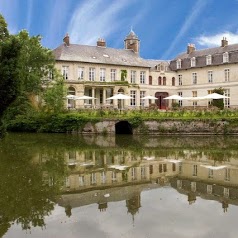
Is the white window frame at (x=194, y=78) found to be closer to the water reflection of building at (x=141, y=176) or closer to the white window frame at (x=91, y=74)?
the white window frame at (x=91, y=74)

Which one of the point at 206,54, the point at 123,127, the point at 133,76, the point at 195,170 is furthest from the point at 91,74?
the point at 195,170

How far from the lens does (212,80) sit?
156 ft

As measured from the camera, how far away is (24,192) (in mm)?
11047

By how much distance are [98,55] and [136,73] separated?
211 inches

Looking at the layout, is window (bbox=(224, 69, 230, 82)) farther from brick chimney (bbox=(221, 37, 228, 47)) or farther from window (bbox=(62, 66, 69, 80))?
window (bbox=(62, 66, 69, 80))

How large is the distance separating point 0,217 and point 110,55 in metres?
40.0

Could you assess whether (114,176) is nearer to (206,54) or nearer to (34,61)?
(34,61)

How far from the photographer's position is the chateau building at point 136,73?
4453 cm

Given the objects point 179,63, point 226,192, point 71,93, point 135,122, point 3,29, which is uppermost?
point 179,63

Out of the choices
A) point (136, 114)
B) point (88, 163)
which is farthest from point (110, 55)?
point (88, 163)

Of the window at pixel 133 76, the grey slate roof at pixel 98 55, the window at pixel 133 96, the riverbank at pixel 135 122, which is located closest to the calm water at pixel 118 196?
the riverbank at pixel 135 122

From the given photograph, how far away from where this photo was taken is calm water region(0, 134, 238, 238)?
27.0 ft

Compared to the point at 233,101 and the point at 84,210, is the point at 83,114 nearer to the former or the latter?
the point at 233,101

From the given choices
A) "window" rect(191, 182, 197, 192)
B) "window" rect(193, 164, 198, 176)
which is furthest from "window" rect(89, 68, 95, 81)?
"window" rect(191, 182, 197, 192)
